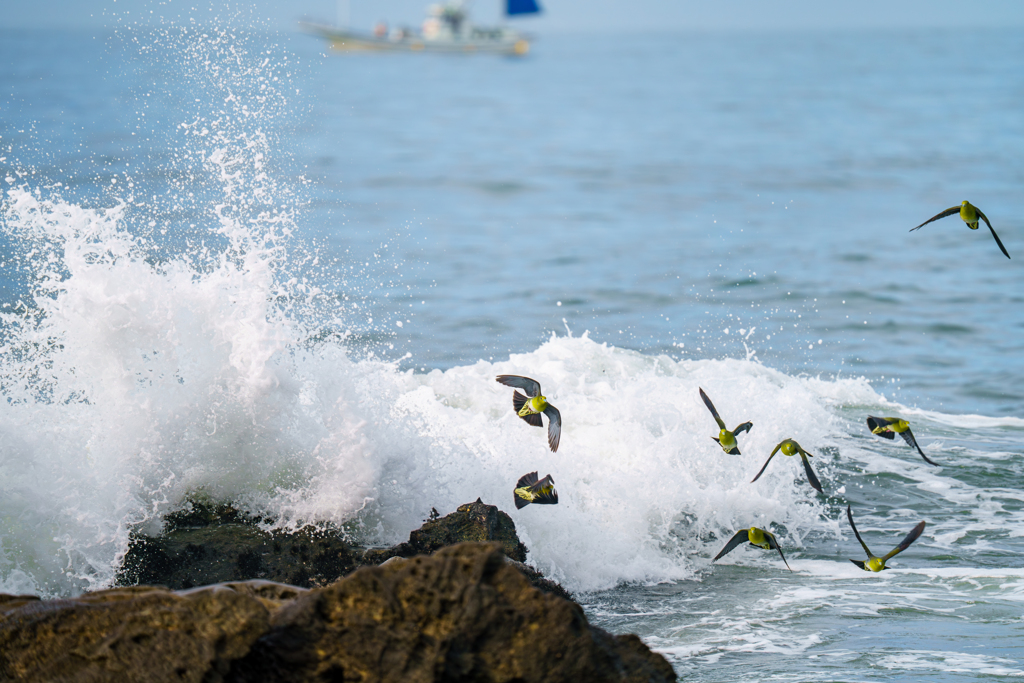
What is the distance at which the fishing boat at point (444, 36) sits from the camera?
78.3 metres

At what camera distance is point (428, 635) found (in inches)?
110

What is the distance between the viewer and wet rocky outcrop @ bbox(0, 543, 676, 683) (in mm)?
2773

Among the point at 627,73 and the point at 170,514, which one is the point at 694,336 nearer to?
the point at 170,514

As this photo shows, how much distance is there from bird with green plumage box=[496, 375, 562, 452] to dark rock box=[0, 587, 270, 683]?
220cm

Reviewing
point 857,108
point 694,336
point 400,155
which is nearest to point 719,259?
point 694,336

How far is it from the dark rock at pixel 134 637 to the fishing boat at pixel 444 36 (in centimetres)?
7936

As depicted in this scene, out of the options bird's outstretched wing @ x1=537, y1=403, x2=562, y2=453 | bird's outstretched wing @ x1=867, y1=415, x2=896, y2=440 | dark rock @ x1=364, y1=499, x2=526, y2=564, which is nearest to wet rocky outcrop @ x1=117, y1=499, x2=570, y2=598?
dark rock @ x1=364, y1=499, x2=526, y2=564

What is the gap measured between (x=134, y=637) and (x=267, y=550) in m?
1.81

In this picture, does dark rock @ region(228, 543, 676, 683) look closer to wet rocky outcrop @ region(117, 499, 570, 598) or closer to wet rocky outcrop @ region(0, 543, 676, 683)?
wet rocky outcrop @ region(0, 543, 676, 683)

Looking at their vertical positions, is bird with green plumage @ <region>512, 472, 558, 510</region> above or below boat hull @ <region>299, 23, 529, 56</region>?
below

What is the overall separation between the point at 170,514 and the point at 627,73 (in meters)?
70.7

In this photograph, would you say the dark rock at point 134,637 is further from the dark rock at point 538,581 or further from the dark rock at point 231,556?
the dark rock at point 538,581

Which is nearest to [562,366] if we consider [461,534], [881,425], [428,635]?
[461,534]

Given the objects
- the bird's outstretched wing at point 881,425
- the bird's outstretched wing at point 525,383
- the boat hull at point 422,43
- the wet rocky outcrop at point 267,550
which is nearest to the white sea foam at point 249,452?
the wet rocky outcrop at point 267,550
